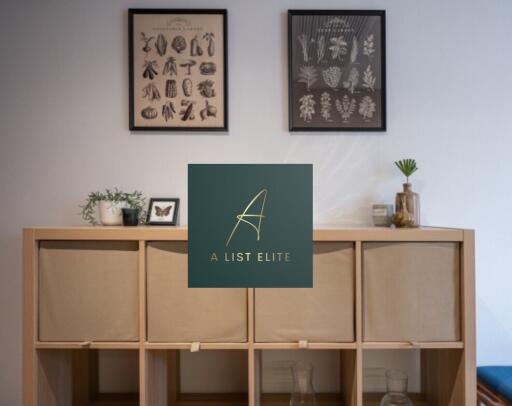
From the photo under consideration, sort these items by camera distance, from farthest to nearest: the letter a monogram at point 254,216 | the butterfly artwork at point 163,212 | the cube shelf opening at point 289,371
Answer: the cube shelf opening at point 289,371, the butterfly artwork at point 163,212, the letter a monogram at point 254,216

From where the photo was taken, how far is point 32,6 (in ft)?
5.97

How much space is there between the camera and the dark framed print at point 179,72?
1.80 metres

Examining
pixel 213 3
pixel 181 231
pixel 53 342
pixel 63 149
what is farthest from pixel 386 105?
pixel 53 342

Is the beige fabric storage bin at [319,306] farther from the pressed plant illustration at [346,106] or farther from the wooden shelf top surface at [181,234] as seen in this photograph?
the pressed plant illustration at [346,106]

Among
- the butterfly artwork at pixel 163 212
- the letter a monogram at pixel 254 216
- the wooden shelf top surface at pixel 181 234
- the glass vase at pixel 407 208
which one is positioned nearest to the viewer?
the letter a monogram at pixel 254 216

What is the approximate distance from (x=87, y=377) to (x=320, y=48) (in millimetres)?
1880

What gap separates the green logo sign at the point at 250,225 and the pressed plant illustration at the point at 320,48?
4.08 ft

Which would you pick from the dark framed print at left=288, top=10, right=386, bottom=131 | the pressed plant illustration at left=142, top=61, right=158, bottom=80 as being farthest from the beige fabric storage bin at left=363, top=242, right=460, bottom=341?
the pressed plant illustration at left=142, top=61, right=158, bottom=80

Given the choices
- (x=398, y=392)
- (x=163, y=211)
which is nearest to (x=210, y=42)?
(x=163, y=211)

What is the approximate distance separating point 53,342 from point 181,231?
0.65 m

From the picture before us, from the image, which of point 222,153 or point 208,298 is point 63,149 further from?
point 208,298

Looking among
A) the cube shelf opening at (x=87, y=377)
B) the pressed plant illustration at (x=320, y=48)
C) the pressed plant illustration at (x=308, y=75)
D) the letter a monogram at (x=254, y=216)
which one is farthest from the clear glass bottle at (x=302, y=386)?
the pressed plant illustration at (x=320, y=48)

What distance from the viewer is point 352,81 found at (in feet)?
5.90

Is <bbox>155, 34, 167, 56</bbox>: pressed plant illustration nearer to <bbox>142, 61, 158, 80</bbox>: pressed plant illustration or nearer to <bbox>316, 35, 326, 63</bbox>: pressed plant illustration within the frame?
<bbox>142, 61, 158, 80</bbox>: pressed plant illustration
